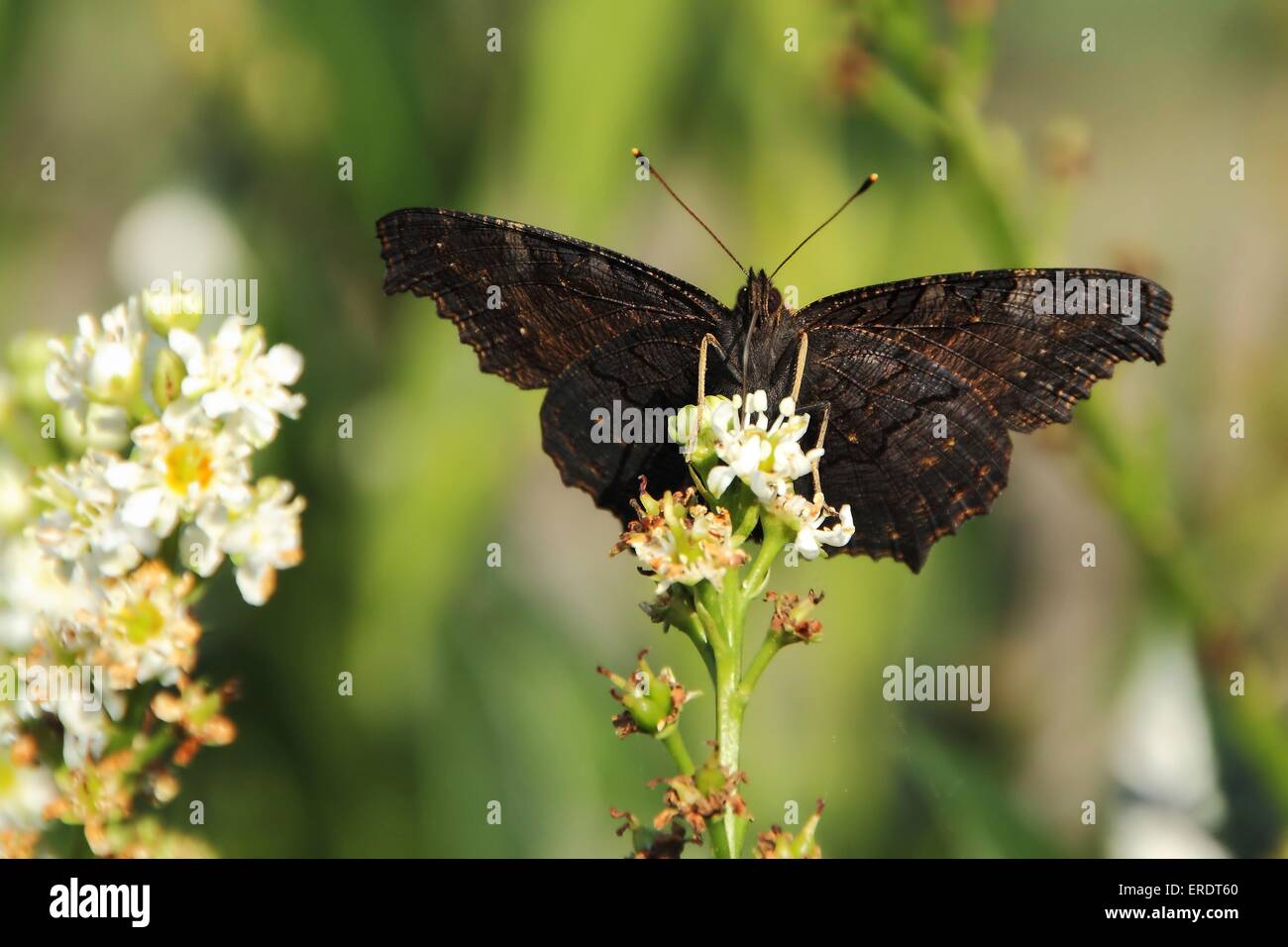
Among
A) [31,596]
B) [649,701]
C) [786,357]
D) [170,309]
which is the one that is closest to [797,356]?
[786,357]

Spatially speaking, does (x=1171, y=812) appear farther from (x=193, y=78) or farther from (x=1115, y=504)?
(x=193, y=78)

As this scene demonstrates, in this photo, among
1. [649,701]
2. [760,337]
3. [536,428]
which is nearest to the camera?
[649,701]

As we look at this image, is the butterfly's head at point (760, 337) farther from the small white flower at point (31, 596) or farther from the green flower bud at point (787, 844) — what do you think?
the small white flower at point (31, 596)

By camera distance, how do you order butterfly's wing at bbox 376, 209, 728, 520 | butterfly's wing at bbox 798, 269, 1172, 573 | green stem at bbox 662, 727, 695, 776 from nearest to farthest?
1. green stem at bbox 662, 727, 695, 776
2. butterfly's wing at bbox 798, 269, 1172, 573
3. butterfly's wing at bbox 376, 209, 728, 520

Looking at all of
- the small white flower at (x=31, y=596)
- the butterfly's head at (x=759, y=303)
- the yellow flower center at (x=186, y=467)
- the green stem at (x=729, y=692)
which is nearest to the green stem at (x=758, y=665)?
the green stem at (x=729, y=692)

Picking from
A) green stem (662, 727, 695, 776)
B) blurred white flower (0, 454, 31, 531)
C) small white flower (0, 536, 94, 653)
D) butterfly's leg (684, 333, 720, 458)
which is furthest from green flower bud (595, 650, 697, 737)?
blurred white flower (0, 454, 31, 531)

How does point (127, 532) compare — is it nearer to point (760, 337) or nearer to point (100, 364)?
point (100, 364)

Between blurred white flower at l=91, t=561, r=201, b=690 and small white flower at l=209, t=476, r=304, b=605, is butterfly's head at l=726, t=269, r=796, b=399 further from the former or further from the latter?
blurred white flower at l=91, t=561, r=201, b=690
